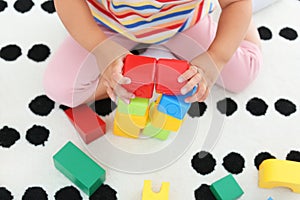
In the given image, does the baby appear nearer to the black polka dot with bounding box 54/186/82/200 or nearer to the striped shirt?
the striped shirt

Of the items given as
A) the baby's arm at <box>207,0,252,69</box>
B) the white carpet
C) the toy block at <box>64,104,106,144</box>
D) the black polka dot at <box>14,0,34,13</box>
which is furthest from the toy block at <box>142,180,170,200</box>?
the black polka dot at <box>14,0,34,13</box>

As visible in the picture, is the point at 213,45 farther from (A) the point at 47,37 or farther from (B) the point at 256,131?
(A) the point at 47,37

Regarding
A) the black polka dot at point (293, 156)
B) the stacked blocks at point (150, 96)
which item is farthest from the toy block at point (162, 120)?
the black polka dot at point (293, 156)

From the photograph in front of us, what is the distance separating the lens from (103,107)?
967mm

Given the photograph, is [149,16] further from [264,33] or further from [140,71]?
[264,33]

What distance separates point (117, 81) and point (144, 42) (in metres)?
0.15

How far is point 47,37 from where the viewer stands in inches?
41.0

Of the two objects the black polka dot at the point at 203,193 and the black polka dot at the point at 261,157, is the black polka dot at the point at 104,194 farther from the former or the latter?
the black polka dot at the point at 261,157

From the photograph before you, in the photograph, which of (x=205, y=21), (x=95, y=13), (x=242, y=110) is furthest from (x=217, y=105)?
(x=95, y=13)

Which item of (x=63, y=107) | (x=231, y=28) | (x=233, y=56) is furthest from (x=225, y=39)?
(x=63, y=107)

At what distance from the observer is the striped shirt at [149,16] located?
80cm

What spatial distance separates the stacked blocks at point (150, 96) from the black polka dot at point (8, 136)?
7.2 inches

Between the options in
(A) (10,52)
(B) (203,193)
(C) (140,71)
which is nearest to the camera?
(C) (140,71)

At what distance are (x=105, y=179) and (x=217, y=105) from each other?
257 mm
